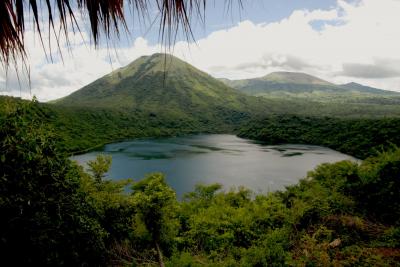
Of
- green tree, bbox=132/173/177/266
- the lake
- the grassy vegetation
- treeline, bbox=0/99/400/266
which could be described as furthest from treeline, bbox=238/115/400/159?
green tree, bbox=132/173/177/266

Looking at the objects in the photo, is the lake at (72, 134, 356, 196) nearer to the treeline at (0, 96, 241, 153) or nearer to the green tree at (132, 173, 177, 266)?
the treeline at (0, 96, 241, 153)

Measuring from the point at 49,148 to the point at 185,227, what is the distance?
14707mm

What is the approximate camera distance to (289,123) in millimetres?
97938

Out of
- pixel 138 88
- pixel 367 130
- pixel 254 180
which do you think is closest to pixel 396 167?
pixel 254 180

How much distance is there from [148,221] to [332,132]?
72703 mm

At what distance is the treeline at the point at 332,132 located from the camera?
5868 centimetres

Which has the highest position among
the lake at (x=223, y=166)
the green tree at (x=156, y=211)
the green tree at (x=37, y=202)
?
the green tree at (x=37, y=202)

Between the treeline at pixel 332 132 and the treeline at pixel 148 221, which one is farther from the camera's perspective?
the treeline at pixel 332 132

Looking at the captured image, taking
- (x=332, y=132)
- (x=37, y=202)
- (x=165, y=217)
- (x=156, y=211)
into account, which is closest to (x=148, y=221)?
(x=156, y=211)

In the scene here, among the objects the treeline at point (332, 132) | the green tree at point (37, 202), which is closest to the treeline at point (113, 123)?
the treeline at point (332, 132)

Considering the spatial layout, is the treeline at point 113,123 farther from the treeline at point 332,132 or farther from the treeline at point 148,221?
the treeline at point 148,221

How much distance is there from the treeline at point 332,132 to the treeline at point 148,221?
3231cm

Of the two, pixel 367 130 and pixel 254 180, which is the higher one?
pixel 367 130

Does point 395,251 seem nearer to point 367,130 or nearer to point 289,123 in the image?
point 367,130
